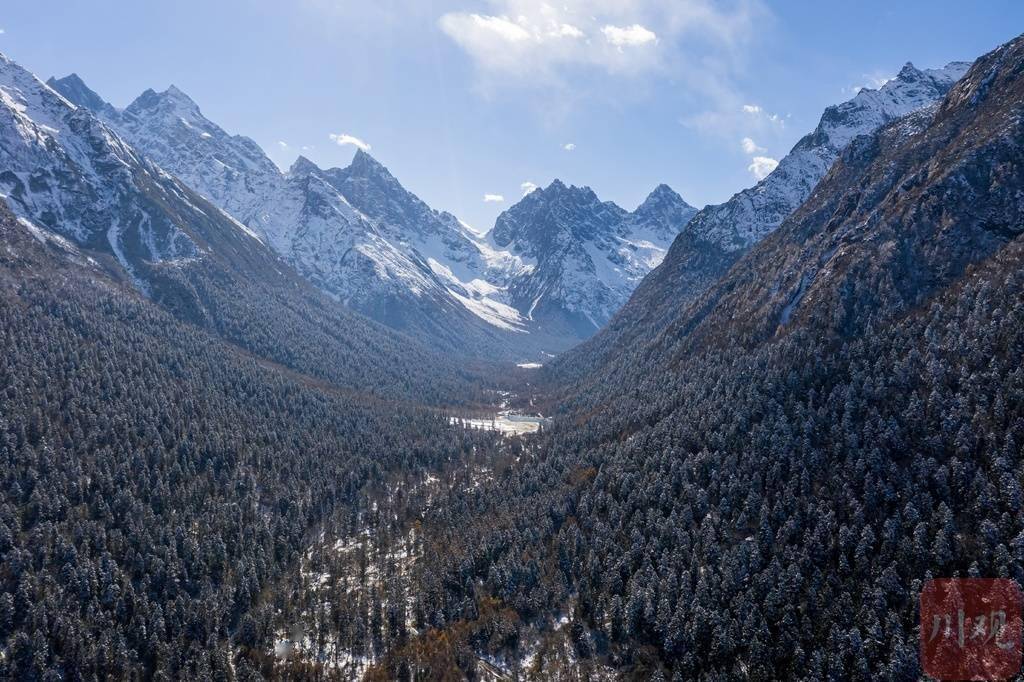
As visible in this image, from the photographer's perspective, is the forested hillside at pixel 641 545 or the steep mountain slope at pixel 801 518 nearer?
the steep mountain slope at pixel 801 518

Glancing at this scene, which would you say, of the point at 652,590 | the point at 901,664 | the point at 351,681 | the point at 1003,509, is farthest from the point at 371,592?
the point at 1003,509

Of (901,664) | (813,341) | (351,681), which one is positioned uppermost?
(813,341)

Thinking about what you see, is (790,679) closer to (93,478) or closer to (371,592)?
(371,592)

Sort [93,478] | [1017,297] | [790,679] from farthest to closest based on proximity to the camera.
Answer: [93,478], [1017,297], [790,679]

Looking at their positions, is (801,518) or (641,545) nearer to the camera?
(801,518)

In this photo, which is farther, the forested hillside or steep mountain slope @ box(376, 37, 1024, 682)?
the forested hillside

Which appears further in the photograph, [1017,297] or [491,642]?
[1017,297]

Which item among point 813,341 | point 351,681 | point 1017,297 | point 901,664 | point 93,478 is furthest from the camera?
point 813,341

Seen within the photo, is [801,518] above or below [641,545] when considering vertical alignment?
above
